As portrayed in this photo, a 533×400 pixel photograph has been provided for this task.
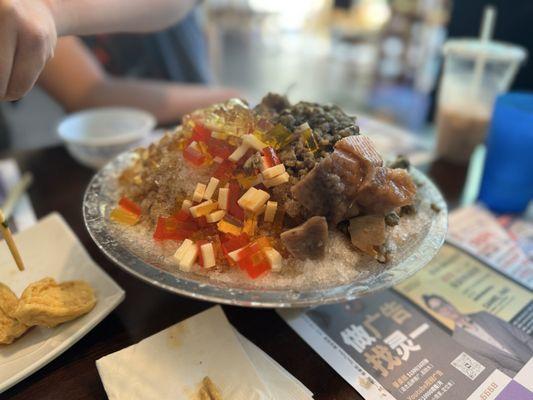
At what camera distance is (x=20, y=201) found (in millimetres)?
1361

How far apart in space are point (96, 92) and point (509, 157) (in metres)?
1.87

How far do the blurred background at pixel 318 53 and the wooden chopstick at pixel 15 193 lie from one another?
0.84 meters

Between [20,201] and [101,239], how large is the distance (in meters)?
0.71

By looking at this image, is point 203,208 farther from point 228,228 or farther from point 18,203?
point 18,203

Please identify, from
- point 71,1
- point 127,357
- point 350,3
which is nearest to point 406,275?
point 127,357

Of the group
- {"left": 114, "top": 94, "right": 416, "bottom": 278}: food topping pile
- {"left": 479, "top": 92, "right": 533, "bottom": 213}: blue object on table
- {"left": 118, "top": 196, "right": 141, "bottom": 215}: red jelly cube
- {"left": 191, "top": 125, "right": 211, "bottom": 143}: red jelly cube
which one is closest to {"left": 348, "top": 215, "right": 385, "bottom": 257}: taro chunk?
{"left": 114, "top": 94, "right": 416, "bottom": 278}: food topping pile

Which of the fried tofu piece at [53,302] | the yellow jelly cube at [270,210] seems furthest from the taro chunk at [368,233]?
the fried tofu piece at [53,302]

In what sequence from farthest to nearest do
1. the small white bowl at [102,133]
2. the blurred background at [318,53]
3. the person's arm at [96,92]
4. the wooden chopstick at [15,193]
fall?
1. the blurred background at [318,53]
2. the person's arm at [96,92]
3. the small white bowl at [102,133]
4. the wooden chopstick at [15,193]

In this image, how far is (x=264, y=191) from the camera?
2.73 ft

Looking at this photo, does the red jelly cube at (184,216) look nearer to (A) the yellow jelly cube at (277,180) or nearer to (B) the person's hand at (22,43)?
(A) the yellow jelly cube at (277,180)

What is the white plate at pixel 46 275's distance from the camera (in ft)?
2.63

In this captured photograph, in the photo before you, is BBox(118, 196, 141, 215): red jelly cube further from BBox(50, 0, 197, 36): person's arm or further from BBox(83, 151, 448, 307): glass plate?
BBox(50, 0, 197, 36): person's arm

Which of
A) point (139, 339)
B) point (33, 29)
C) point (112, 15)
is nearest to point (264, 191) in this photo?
point (139, 339)

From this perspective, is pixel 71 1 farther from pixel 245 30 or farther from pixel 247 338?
pixel 245 30
